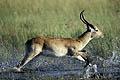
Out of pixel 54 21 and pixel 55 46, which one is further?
pixel 54 21

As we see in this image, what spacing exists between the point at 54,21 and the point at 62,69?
168 inches

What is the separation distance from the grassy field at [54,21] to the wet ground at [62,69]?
610mm

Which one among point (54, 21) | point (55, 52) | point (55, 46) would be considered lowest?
point (54, 21)

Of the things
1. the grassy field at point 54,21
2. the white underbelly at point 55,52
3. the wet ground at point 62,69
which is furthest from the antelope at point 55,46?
the grassy field at point 54,21

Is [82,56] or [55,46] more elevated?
[55,46]

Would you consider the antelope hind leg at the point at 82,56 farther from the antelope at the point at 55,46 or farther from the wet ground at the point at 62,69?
the wet ground at the point at 62,69

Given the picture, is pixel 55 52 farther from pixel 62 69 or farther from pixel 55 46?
pixel 62 69

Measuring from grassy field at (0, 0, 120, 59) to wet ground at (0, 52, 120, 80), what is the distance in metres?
0.61

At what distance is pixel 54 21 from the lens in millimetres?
12844

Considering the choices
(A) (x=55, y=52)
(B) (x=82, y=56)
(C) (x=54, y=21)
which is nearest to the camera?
(A) (x=55, y=52)

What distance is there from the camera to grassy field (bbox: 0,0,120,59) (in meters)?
10.5

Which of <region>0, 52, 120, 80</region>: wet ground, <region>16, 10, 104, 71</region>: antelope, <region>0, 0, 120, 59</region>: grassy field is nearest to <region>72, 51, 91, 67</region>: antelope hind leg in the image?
<region>16, 10, 104, 71</region>: antelope

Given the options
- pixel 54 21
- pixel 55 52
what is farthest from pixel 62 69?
pixel 54 21

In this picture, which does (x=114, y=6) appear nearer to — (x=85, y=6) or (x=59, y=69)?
(x=85, y=6)
